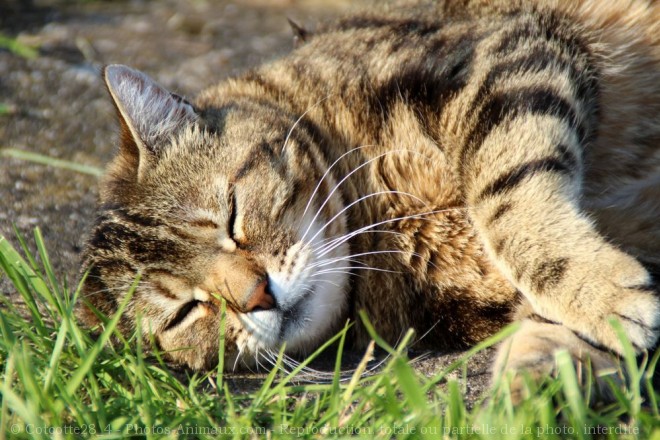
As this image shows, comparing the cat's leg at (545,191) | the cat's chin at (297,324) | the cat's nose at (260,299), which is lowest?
the cat's chin at (297,324)

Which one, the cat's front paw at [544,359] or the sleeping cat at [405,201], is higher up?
the sleeping cat at [405,201]

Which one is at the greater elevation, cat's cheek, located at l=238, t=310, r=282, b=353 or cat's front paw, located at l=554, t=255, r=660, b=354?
cat's front paw, located at l=554, t=255, r=660, b=354

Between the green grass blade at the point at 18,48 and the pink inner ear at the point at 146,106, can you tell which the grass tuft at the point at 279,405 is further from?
the green grass blade at the point at 18,48

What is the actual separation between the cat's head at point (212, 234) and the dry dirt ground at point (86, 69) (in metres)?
0.19

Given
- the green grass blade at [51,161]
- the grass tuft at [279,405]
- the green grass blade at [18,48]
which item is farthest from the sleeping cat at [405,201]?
the green grass blade at [18,48]

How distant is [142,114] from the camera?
2.09 meters

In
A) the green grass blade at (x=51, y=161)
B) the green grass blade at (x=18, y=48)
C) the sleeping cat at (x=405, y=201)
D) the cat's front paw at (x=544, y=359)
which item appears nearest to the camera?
the cat's front paw at (x=544, y=359)

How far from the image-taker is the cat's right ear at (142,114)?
203cm

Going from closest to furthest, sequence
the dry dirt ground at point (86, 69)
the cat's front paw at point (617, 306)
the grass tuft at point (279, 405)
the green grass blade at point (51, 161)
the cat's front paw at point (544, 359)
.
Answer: the grass tuft at point (279, 405)
the cat's front paw at point (544, 359)
the cat's front paw at point (617, 306)
the dry dirt ground at point (86, 69)
the green grass blade at point (51, 161)

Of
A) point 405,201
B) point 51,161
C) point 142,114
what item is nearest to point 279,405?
point 405,201

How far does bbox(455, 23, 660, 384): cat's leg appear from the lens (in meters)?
1.69

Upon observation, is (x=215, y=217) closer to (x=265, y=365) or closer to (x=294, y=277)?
(x=294, y=277)

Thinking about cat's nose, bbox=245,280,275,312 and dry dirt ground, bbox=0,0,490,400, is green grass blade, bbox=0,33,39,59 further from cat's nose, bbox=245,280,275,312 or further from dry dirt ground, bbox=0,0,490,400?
cat's nose, bbox=245,280,275,312

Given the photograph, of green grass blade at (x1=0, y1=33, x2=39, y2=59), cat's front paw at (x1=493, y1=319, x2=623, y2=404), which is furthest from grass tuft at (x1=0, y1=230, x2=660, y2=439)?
green grass blade at (x1=0, y1=33, x2=39, y2=59)
